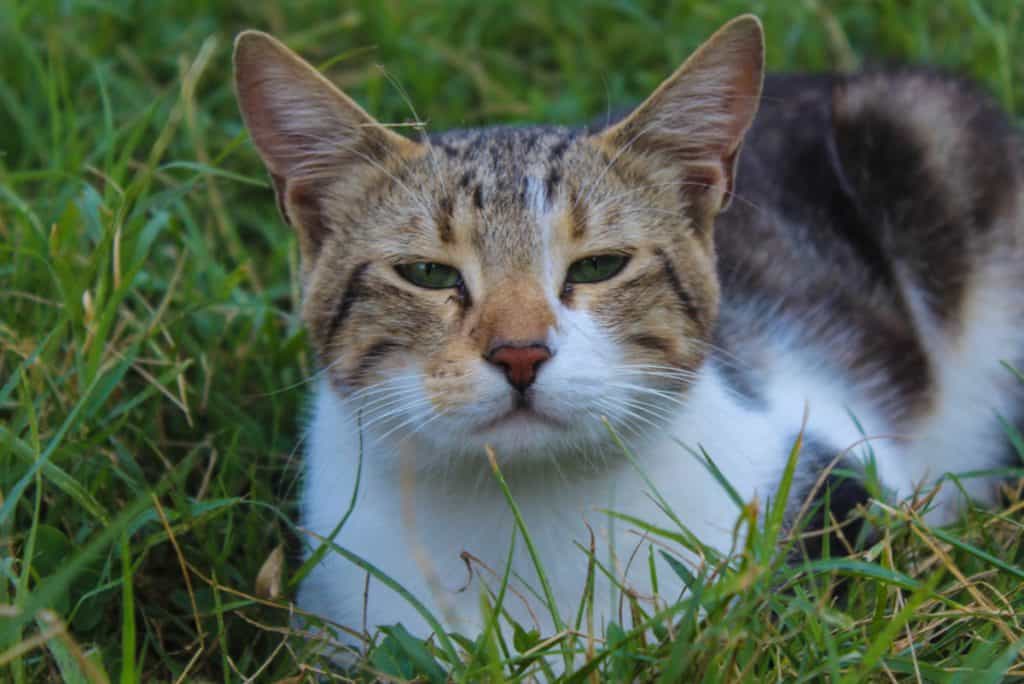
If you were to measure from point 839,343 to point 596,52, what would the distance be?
73.4 inches

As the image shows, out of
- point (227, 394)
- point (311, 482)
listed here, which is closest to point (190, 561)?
point (311, 482)

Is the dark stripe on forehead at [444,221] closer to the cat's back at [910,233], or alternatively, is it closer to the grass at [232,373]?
the grass at [232,373]

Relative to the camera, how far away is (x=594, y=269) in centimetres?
242

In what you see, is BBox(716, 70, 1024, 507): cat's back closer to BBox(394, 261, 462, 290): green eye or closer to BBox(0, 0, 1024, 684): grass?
BBox(0, 0, 1024, 684): grass

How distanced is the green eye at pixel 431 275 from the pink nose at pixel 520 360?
A: 0.25 meters

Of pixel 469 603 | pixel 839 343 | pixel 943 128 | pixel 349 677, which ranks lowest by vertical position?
pixel 349 677

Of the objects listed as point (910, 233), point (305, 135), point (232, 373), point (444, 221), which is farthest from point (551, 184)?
point (910, 233)

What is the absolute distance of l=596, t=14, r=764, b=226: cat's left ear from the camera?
2.50 metres

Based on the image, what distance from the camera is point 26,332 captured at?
3043 millimetres

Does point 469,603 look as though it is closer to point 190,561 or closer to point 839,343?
point 190,561

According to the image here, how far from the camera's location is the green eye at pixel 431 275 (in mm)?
2383

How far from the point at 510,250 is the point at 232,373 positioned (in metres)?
1.30

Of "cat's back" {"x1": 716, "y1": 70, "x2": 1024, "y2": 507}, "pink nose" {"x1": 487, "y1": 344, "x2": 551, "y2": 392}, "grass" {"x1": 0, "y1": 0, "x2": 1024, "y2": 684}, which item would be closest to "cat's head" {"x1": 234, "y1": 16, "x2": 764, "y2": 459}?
"pink nose" {"x1": 487, "y1": 344, "x2": 551, "y2": 392}

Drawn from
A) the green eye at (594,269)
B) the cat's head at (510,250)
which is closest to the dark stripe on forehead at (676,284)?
the cat's head at (510,250)
